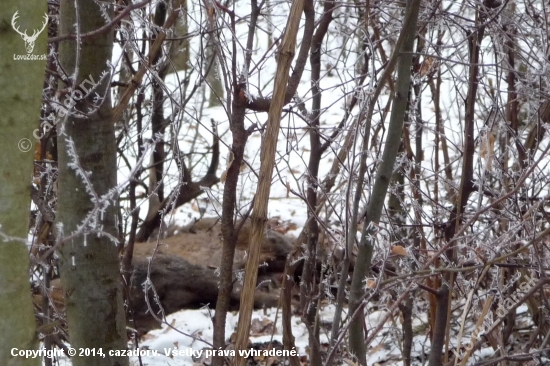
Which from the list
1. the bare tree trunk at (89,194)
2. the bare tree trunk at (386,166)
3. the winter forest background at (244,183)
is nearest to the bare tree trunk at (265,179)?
the winter forest background at (244,183)

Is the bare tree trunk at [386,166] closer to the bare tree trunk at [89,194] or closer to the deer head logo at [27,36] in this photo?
the bare tree trunk at [89,194]

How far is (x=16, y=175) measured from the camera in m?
1.02

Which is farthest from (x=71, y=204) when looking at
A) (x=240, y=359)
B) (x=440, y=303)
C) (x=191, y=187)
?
(x=191, y=187)

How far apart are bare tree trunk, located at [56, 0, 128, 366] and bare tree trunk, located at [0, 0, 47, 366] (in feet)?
1.87

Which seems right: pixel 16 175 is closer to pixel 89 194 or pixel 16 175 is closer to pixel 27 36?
pixel 27 36

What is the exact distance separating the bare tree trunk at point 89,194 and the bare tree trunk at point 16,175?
0.57m

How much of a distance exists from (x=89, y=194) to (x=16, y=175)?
63cm

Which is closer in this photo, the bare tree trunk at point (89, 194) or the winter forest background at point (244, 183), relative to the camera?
the winter forest background at point (244, 183)

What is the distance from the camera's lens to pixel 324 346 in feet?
10.7

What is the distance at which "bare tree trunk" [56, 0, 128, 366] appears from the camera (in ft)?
5.38

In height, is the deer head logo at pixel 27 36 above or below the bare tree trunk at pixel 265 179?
above

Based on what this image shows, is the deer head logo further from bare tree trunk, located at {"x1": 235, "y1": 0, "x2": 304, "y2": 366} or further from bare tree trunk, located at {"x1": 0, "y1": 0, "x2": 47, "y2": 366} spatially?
A: bare tree trunk, located at {"x1": 235, "y1": 0, "x2": 304, "y2": 366}

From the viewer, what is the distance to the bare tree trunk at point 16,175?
1.00 m

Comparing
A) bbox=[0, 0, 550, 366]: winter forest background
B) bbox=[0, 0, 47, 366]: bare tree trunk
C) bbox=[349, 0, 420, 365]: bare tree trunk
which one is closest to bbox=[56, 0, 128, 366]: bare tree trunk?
bbox=[0, 0, 550, 366]: winter forest background
